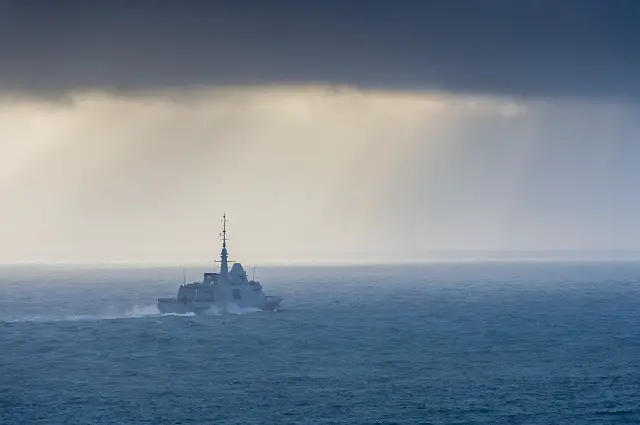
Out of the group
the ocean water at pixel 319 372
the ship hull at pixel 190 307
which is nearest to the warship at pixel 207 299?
the ship hull at pixel 190 307

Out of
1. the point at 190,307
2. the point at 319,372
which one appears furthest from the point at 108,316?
the point at 319,372

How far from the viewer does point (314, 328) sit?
554ft

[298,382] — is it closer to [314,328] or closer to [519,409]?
[519,409]

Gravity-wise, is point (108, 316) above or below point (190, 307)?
below

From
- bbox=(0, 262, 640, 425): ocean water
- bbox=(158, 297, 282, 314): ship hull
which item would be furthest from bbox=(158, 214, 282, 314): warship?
bbox=(0, 262, 640, 425): ocean water

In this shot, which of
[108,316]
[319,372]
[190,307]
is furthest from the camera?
[190,307]

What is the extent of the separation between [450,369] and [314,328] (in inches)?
2072

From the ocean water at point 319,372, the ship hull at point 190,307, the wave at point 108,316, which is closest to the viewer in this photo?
the ocean water at point 319,372

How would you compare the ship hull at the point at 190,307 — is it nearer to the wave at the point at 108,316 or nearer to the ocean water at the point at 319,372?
the wave at the point at 108,316

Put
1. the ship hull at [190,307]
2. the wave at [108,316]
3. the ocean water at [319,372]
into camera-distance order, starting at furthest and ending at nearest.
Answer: the ship hull at [190,307] → the wave at [108,316] → the ocean water at [319,372]

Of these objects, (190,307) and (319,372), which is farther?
(190,307)

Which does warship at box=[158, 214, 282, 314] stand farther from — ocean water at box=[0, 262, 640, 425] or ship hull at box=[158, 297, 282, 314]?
ocean water at box=[0, 262, 640, 425]

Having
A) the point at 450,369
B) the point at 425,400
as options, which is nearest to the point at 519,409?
the point at 425,400

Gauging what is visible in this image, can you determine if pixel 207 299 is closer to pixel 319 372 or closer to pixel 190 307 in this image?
pixel 190 307
